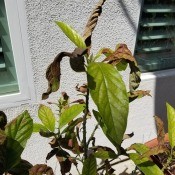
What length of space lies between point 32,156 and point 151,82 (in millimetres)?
1024

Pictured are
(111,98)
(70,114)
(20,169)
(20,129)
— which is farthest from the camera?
(70,114)

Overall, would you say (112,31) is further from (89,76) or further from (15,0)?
(89,76)

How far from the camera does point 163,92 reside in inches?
78.3

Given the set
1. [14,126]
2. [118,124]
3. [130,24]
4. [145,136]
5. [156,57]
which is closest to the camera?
[118,124]

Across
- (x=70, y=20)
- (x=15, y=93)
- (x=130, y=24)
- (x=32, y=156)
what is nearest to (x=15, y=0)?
(x=70, y=20)

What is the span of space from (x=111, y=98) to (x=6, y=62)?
1029 millimetres

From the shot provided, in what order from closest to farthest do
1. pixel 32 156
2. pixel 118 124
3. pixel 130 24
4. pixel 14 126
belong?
pixel 118 124, pixel 14 126, pixel 130 24, pixel 32 156

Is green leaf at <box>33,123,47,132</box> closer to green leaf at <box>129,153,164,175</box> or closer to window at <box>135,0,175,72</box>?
green leaf at <box>129,153,164,175</box>

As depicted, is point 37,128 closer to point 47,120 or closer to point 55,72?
point 47,120

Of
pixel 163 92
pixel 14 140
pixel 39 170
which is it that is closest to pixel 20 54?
pixel 39 170

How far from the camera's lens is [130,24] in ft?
5.02

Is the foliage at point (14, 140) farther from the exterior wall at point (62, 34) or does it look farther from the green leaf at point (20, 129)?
the exterior wall at point (62, 34)

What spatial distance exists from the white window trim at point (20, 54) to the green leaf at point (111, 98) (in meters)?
0.79

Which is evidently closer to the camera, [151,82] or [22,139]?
[22,139]
